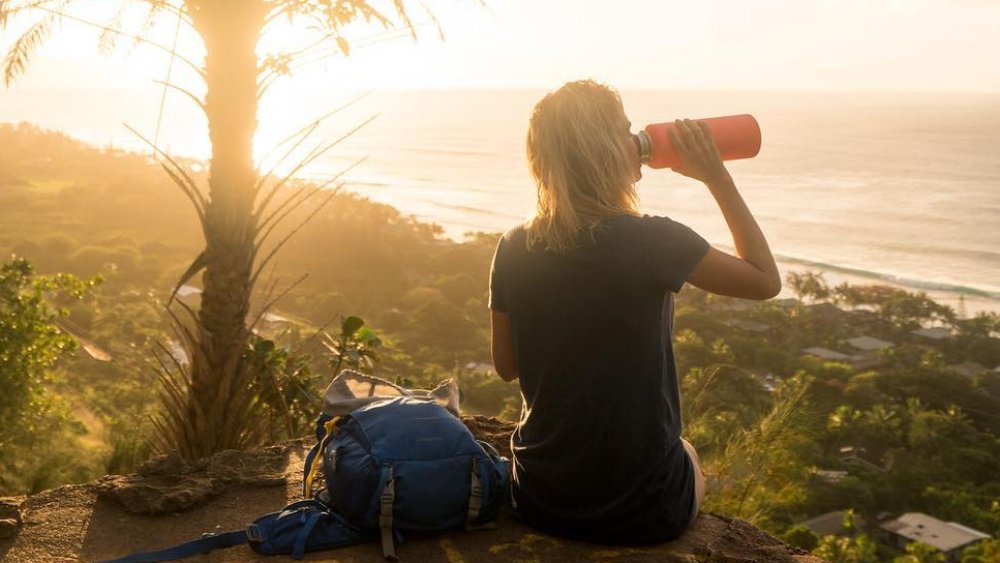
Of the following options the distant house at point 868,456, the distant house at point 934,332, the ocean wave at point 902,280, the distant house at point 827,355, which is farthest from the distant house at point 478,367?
the ocean wave at point 902,280

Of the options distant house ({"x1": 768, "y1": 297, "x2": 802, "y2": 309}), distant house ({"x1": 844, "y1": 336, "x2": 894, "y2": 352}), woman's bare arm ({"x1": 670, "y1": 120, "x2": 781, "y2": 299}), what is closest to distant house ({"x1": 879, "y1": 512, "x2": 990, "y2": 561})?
distant house ({"x1": 844, "y1": 336, "x2": 894, "y2": 352})

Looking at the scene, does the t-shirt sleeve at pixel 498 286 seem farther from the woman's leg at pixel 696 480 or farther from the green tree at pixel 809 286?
the green tree at pixel 809 286

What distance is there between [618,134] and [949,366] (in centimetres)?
3605

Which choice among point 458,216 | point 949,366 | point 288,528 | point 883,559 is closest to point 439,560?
point 288,528

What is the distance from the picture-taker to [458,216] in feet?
178

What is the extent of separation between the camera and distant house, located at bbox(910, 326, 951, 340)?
36.5 meters

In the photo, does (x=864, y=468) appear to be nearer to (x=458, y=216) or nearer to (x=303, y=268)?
(x=303, y=268)

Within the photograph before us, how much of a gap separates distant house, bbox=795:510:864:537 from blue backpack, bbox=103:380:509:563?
20.2 metres

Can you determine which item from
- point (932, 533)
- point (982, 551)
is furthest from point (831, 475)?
point (982, 551)

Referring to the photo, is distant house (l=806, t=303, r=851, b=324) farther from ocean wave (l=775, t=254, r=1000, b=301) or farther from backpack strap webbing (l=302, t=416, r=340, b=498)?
backpack strap webbing (l=302, t=416, r=340, b=498)

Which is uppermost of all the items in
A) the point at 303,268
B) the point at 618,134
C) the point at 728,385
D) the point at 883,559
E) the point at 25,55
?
the point at 25,55

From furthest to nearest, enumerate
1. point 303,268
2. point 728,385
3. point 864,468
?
point 303,268 < point 728,385 < point 864,468

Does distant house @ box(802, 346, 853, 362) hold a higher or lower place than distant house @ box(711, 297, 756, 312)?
lower

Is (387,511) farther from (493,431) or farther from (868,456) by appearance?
(868,456)
